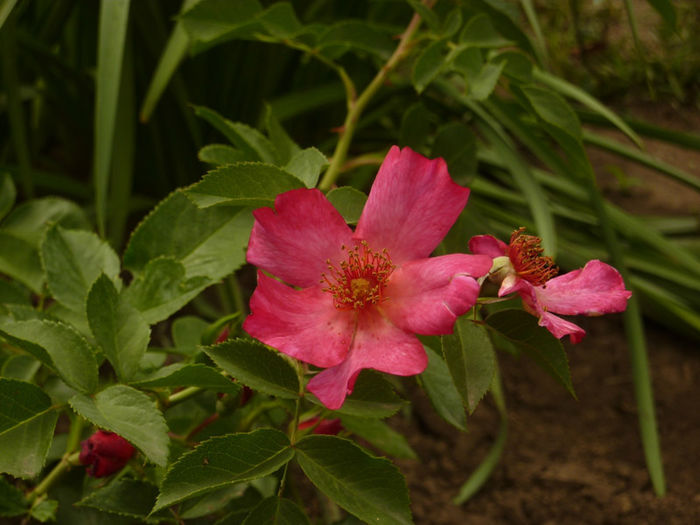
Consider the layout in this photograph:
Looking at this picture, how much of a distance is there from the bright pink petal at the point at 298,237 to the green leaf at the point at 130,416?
104 millimetres

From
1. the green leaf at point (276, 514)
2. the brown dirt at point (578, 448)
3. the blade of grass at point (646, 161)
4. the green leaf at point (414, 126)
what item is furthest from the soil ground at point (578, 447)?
the green leaf at point (276, 514)

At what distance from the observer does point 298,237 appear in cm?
41

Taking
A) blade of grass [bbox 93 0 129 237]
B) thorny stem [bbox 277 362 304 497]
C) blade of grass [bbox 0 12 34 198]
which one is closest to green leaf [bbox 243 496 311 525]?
thorny stem [bbox 277 362 304 497]

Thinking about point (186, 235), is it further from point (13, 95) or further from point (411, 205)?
point (13, 95)

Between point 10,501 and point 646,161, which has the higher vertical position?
point 10,501

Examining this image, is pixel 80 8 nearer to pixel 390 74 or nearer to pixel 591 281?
pixel 390 74

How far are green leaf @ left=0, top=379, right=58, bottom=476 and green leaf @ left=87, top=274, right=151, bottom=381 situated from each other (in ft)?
0.16

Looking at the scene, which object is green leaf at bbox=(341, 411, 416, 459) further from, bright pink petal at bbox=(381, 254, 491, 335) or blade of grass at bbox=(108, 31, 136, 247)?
blade of grass at bbox=(108, 31, 136, 247)

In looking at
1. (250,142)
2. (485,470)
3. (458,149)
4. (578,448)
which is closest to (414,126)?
(458,149)

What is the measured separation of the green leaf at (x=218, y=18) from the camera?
64cm

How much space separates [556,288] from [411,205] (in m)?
0.10

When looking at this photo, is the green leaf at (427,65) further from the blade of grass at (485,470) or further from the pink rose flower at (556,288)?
the blade of grass at (485,470)

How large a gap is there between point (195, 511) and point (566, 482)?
0.66m

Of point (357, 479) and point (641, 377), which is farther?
point (641, 377)
